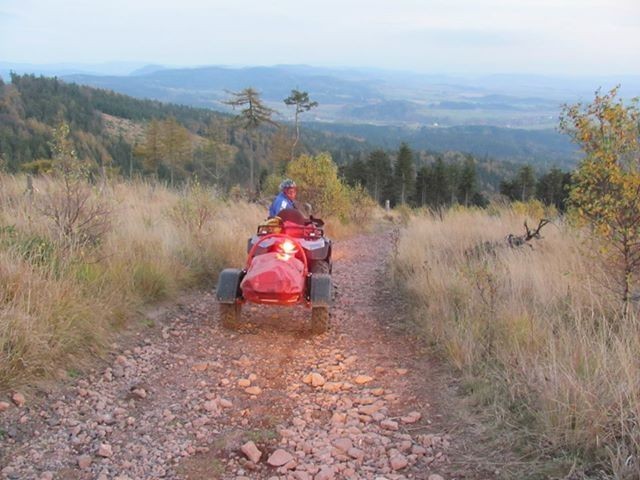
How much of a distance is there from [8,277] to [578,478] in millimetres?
3941

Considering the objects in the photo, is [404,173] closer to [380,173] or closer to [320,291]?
[380,173]

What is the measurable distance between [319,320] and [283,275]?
749 millimetres

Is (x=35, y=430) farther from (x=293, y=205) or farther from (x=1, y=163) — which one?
(x=1, y=163)

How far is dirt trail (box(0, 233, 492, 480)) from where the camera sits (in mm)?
2941

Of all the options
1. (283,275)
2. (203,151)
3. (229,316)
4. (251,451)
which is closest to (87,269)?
(229,316)

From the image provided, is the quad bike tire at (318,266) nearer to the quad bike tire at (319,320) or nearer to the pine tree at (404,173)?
the quad bike tire at (319,320)

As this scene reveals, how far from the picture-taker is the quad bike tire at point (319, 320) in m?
5.16

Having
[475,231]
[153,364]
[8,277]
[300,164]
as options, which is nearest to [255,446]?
[153,364]

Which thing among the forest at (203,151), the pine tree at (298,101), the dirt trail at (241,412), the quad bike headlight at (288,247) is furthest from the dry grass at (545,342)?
the pine tree at (298,101)

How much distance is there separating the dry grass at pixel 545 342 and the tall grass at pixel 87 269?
2751 mm

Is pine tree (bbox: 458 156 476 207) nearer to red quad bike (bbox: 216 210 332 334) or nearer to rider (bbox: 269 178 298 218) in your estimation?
rider (bbox: 269 178 298 218)

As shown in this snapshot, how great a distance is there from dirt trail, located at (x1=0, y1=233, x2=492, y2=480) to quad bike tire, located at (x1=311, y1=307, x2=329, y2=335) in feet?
0.28

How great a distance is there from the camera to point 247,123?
2773cm

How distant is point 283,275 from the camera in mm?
4688
